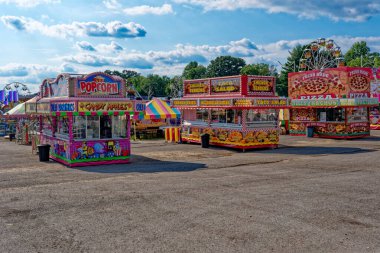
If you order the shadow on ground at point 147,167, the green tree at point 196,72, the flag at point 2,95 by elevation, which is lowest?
the shadow on ground at point 147,167

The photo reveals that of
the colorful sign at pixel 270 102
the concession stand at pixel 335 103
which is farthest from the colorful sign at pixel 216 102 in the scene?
the concession stand at pixel 335 103

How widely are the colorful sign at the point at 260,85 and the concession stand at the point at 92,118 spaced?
8.58 m

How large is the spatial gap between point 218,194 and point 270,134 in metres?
13.6

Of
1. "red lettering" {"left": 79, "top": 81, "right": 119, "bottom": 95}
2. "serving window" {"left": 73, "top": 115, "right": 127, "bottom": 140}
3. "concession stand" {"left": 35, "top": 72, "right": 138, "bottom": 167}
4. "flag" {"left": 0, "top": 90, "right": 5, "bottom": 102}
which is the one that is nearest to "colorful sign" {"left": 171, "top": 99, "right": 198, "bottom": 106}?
"concession stand" {"left": 35, "top": 72, "right": 138, "bottom": 167}

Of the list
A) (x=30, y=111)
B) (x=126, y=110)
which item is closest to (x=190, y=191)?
(x=126, y=110)

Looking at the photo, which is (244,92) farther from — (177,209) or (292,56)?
(292,56)

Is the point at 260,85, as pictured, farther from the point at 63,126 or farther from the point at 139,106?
the point at 63,126

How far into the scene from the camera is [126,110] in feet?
64.5

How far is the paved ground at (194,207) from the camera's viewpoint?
828 centimetres

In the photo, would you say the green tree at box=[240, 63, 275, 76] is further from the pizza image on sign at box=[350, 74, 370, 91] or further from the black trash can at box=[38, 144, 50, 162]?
the black trash can at box=[38, 144, 50, 162]

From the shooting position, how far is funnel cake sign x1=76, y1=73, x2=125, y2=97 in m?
19.4

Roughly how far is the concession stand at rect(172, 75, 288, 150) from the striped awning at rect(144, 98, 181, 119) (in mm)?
4846

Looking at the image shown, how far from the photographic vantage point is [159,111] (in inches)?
1308

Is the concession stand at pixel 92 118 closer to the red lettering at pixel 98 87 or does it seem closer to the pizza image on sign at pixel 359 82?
the red lettering at pixel 98 87
